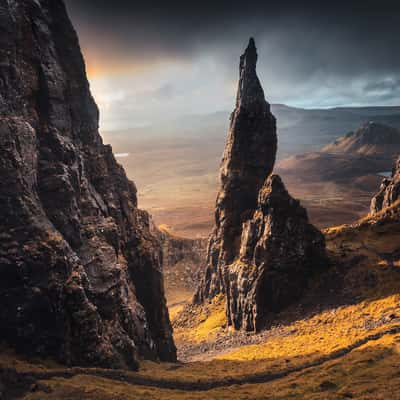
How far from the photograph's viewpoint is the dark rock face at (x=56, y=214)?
33594 millimetres

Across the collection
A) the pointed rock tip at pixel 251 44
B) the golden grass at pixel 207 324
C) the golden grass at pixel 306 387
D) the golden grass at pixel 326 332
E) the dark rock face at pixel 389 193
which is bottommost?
the golden grass at pixel 207 324

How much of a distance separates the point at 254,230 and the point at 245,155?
20.6 meters

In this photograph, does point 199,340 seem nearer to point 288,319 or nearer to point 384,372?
point 288,319

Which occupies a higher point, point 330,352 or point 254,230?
point 254,230

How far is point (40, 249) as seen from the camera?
3459cm

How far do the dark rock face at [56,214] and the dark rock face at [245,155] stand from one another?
108 feet

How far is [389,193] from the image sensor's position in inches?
3088

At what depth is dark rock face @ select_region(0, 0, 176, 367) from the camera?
33594mm

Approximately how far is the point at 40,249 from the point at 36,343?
28.0ft

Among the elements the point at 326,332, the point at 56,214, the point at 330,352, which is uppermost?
the point at 56,214

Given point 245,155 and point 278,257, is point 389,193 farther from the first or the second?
point 245,155

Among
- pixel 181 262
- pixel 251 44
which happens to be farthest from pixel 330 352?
pixel 181 262

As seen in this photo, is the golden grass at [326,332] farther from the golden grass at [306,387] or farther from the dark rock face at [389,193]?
the dark rock face at [389,193]

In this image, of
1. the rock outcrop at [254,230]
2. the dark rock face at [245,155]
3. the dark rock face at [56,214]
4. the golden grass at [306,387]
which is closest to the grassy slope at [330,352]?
the golden grass at [306,387]
